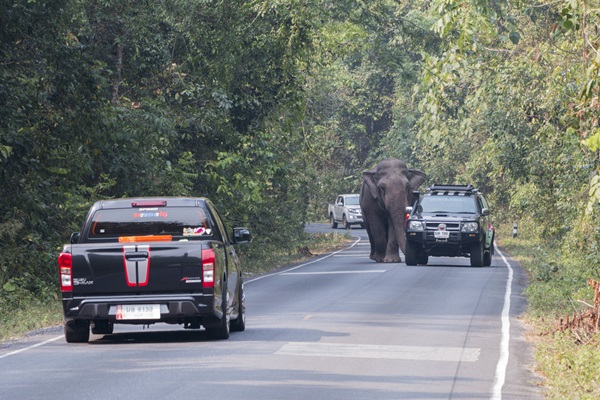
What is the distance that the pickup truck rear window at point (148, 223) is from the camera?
614 inches

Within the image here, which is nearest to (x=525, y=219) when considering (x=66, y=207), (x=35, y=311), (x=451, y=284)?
(x=451, y=284)

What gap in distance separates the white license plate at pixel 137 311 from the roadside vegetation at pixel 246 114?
3893 millimetres

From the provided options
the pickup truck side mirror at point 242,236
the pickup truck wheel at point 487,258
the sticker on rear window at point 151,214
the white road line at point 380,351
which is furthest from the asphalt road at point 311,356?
the pickup truck wheel at point 487,258

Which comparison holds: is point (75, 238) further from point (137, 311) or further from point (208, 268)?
point (208, 268)

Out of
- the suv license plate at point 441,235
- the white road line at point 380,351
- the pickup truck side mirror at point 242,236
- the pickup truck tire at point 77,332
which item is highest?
the pickup truck side mirror at point 242,236

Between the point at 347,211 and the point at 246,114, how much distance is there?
110ft

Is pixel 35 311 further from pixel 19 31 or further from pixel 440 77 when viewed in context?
pixel 440 77

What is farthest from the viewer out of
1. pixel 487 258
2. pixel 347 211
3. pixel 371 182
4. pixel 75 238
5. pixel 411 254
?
pixel 347 211

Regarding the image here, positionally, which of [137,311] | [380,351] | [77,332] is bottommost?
[380,351]

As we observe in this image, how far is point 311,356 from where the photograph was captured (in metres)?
13.9

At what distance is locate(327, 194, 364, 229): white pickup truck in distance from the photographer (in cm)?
6662

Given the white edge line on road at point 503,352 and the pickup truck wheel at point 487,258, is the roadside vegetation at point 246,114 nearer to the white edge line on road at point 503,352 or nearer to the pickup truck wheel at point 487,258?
the white edge line on road at point 503,352

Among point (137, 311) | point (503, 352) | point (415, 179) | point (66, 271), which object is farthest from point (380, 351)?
point (415, 179)

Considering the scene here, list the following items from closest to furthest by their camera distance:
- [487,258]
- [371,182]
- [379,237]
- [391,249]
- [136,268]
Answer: [136,268], [487,258], [391,249], [379,237], [371,182]
